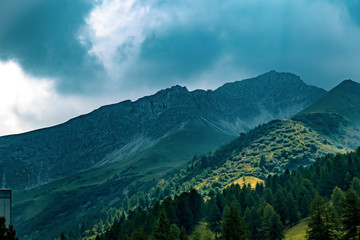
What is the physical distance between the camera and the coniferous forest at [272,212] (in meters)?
68.6

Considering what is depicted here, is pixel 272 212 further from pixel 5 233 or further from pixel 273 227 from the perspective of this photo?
pixel 5 233

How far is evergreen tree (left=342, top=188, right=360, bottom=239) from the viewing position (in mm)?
66000

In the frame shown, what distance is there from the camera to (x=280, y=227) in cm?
9800

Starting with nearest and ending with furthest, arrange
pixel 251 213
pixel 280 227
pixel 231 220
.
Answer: pixel 231 220 < pixel 280 227 < pixel 251 213

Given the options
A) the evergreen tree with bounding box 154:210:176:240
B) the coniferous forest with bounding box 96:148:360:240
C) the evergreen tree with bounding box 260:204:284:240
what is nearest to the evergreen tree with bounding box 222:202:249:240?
the coniferous forest with bounding box 96:148:360:240

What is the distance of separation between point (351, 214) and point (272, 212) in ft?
115

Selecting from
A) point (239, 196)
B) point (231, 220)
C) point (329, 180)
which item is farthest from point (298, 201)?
point (231, 220)

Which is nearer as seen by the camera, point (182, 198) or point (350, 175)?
point (350, 175)

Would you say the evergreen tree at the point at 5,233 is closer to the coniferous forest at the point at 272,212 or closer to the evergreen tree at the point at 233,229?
the coniferous forest at the point at 272,212

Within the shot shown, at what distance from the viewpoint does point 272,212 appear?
10019 centimetres

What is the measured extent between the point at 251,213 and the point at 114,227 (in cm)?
5465

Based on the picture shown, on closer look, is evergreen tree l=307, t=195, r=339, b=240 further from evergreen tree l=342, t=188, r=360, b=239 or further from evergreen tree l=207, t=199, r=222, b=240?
evergreen tree l=207, t=199, r=222, b=240

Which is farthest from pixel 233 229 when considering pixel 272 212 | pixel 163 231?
pixel 272 212

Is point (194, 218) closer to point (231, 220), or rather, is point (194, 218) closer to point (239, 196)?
point (239, 196)
